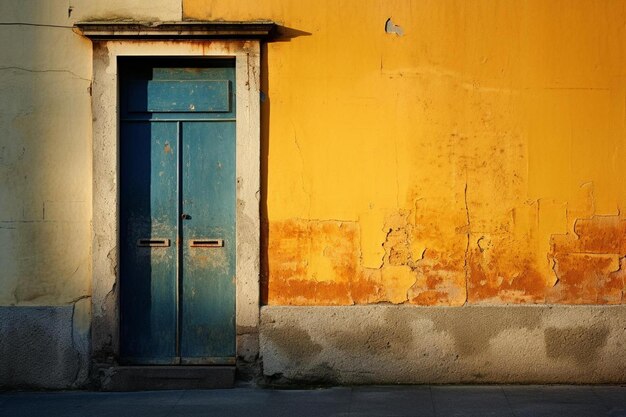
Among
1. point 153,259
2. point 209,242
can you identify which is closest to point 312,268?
point 209,242

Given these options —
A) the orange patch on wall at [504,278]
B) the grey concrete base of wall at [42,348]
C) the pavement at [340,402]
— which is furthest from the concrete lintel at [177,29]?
the pavement at [340,402]

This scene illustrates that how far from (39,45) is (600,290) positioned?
508 cm

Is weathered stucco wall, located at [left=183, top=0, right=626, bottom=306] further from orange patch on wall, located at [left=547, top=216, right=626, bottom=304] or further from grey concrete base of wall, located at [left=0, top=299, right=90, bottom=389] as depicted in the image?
grey concrete base of wall, located at [left=0, top=299, right=90, bottom=389]

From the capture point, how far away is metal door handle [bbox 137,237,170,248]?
24.4 ft

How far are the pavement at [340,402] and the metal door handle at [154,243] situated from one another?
48.6 inches

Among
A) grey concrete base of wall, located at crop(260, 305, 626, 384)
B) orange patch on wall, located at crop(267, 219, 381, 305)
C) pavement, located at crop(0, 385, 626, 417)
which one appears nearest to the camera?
pavement, located at crop(0, 385, 626, 417)

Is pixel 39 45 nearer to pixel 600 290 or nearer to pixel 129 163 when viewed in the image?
pixel 129 163

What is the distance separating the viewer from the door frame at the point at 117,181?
723 cm

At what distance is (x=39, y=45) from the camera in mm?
7324

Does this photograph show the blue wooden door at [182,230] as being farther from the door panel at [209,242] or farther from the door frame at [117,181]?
the door frame at [117,181]

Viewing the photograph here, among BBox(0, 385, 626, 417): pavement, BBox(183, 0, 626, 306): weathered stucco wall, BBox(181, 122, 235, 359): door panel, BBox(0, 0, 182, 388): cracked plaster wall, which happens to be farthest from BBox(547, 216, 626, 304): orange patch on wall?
BBox(0, 0, 182, 388): cracked plaster wall

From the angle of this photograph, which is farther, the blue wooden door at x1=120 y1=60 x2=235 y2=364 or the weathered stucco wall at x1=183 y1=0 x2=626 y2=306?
the blue wooden door at x1=120 y1=60 x2=235 y2=364

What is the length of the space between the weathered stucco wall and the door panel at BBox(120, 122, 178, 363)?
86 centimetres

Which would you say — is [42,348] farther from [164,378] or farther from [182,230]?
[182,230]
